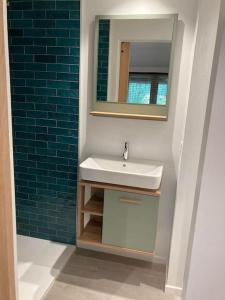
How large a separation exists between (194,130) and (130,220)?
2.87 feet

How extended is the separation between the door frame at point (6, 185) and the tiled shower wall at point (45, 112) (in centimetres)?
121

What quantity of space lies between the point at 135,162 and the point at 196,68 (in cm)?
92

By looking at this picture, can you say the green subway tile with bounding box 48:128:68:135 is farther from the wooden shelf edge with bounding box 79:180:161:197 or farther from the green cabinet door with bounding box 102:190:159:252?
the green cabinet door with bounding box 102:190:159:252

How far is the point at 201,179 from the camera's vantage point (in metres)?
1.04

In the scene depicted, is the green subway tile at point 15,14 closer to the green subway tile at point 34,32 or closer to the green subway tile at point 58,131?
the green subway tile at point 34,32

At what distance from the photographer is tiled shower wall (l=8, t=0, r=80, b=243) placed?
84.7 inches

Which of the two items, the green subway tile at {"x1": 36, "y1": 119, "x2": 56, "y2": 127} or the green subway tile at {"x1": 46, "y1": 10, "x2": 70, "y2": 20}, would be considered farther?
the green subway tile at {"x1": 36, "y1": 119, "x2": 56, "y2": 127}

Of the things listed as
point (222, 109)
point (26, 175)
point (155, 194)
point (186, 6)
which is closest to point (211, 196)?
point (222, 109)

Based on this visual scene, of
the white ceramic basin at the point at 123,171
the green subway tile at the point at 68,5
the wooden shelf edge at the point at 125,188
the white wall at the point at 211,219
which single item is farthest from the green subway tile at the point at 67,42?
the white wall at the point at 211,219

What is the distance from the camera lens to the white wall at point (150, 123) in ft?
6.53

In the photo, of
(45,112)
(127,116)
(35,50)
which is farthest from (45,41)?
(127,116)

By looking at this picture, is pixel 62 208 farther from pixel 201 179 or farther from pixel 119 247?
pixel 201 179

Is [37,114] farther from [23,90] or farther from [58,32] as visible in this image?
[58,32]

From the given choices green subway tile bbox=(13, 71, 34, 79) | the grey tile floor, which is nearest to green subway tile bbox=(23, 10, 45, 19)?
green subway tile bbox=(13, 71, 34, 79)
